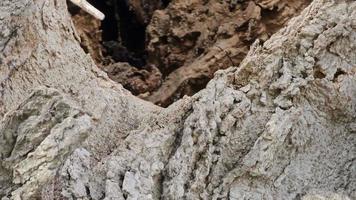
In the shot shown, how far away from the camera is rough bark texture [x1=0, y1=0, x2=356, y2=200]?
326cm

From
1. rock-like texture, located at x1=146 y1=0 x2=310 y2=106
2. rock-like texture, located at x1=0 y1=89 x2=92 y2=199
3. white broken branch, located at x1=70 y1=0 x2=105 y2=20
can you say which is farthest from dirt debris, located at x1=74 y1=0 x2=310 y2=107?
rock-like texture, located at x1=0 y1=89 x2=92 y2=199

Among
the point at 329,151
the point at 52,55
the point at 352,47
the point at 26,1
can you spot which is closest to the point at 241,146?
the point at 329,151

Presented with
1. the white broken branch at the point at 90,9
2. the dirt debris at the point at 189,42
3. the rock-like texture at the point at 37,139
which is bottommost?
the dirt debris at the point at 189,42

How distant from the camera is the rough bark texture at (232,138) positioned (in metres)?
3.26

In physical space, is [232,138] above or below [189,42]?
above

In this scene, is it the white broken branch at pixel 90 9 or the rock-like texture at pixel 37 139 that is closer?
the rock-like texture at pixel 37 139

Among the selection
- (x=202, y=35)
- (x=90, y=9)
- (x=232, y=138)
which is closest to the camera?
(x=232, y=138)

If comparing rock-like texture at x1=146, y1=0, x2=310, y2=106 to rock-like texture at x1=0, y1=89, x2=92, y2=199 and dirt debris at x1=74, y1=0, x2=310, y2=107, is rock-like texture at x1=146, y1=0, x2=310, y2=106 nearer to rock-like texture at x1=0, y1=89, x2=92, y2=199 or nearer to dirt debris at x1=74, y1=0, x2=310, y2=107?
dirt debris at x1=74, y1=0, x2=310, y2=107

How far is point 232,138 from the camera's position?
3.38 m

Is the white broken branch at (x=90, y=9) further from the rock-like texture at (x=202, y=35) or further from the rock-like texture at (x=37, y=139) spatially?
the rock-like texture at (x=37, y=139)

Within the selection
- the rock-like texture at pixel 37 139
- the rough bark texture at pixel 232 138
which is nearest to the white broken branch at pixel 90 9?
the rough bark texture at pixel 232 138

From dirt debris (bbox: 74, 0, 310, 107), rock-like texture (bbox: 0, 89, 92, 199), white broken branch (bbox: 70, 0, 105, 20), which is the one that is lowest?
dirt debris (bbox: 74, 0, 310, 107)

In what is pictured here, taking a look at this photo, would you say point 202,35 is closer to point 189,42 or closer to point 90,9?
point 189,42

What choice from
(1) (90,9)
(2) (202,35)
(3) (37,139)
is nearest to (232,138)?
(3) (37,139)
